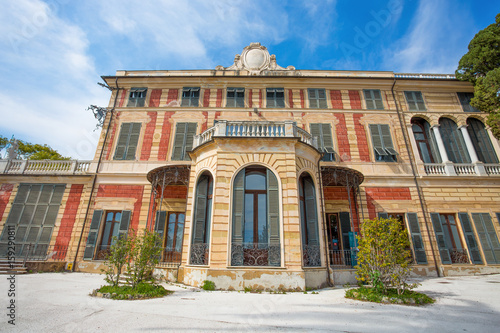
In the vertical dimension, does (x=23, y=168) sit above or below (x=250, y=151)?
above

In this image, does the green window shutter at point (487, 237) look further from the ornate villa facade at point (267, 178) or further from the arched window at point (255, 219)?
the arched window at point (255, 219)

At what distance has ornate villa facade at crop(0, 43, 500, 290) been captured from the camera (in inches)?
353

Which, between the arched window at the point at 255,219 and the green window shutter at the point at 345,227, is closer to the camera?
the arched window at the point at 255,219

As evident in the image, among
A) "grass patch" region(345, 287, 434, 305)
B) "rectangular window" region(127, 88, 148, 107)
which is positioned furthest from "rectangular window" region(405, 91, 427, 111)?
"rectangular window" region(127, 88, 148, 107)

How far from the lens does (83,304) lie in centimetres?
562

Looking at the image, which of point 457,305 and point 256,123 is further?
point 256,123

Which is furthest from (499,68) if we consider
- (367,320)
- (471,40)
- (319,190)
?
(367,320)

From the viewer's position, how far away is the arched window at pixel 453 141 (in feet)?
50.3

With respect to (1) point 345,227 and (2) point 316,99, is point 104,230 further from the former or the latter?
(2) point 316,99

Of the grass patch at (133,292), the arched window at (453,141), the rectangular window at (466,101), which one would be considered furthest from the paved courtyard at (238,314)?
the rectangular window at (466,101)

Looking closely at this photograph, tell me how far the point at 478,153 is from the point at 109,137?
2265 centimetres

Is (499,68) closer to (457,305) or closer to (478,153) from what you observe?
(478,153)

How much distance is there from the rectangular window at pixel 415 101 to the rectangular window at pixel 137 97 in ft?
56.7

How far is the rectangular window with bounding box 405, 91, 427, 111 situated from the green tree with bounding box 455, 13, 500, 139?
8.30 ft
